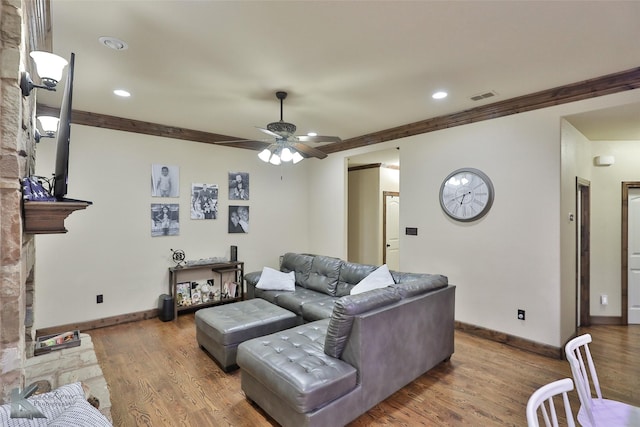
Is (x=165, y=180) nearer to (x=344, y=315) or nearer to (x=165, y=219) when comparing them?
(x=165, y=219)

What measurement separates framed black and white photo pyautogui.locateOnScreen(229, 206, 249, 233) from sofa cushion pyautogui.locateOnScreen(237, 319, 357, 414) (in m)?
3.05

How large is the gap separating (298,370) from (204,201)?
3634 mm

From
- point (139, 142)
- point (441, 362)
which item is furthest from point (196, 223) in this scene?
point (441, 362)

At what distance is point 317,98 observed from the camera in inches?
140

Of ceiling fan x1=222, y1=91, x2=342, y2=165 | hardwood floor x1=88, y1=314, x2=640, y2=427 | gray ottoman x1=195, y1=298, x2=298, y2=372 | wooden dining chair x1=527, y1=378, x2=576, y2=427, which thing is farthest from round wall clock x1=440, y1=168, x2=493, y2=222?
wooden dining chair x1=527, y1=378, x2=576, y2=427

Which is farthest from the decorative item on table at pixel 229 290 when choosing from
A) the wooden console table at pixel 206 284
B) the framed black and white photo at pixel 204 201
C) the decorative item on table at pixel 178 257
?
the framed black and white photo at pixel 204 201

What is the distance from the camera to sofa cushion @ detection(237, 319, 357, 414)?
1.97m

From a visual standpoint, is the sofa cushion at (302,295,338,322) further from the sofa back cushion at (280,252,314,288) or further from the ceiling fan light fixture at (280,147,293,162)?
the ceiling fan light fixture at (280,147,293,162)

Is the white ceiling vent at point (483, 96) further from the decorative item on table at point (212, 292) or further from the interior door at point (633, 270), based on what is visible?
the decorative item on table at point (212, 292)

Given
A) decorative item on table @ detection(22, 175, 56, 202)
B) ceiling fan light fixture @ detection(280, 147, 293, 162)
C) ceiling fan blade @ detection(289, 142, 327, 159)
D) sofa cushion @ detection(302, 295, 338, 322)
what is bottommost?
sofa cushion @ detection(302, 295, 338, 322)

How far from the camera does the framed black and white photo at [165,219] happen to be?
4.59m

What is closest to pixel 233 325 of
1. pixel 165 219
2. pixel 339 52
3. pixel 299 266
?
pixel 299 266

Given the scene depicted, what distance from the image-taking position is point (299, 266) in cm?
467

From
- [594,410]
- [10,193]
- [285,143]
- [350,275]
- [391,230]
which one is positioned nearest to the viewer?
[10,193]
